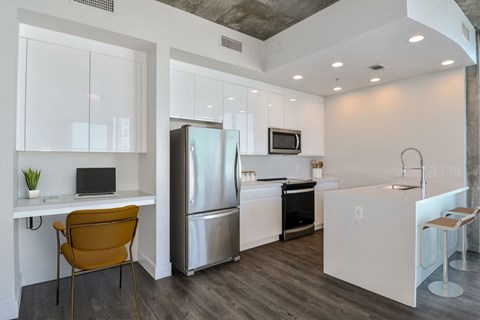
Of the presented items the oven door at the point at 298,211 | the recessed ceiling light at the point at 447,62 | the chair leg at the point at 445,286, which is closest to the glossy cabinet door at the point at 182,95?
the oven door at the point at 298,211

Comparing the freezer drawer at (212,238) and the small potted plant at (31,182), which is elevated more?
the small potted plant at (31,182)

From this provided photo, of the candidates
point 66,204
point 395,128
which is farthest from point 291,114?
point 66,204

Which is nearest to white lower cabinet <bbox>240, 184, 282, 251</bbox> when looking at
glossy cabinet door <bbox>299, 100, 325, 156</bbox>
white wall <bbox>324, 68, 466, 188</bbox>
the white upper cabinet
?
glossy cabinet door <bbox>299, 100, 325, 156</bbox>

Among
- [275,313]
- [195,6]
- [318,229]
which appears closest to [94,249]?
[275,313]

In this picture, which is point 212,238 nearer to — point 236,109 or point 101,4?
point 236,109

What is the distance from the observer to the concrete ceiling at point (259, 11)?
113 inches

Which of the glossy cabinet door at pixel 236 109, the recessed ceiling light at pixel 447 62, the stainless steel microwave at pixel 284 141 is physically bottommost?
the stainless steel microwave at pixel 284 141

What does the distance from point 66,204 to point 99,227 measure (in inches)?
24.5

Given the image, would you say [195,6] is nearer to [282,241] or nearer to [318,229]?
[282,241]

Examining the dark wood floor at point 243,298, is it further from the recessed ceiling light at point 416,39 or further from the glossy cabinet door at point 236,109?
the recessed ceiling light at point 416,39

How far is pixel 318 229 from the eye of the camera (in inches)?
182

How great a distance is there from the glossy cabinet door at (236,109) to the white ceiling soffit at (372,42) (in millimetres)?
499

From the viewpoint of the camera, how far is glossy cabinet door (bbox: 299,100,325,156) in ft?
15.8

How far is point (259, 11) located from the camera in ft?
9.94
